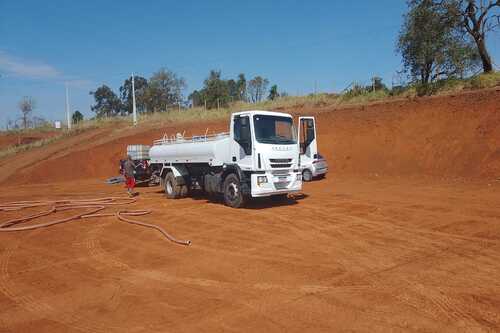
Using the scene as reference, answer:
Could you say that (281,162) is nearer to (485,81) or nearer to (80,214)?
(80,214)

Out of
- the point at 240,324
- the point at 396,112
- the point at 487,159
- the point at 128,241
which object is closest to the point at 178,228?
the point at 128,241

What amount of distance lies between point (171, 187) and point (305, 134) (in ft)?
20.8

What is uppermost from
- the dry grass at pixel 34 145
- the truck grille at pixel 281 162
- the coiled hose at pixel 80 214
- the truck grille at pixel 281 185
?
the dry grass at pixel 34 145

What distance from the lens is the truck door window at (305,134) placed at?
13641 millimetres

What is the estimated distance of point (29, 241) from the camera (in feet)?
31.2

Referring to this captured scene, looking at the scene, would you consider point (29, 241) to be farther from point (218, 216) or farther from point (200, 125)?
point (200, 125)

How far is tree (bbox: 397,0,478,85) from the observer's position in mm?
25250

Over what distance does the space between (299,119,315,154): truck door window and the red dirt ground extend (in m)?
2.00

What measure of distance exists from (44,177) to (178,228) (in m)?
24.5

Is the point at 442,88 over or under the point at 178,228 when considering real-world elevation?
over

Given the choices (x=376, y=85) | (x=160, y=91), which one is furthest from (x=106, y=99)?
(x=376, y=85)

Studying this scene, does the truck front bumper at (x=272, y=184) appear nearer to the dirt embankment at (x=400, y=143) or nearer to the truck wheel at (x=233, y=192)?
the truck wheel at (x=233, y=192)

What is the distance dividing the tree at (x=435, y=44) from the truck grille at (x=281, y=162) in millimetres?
17772

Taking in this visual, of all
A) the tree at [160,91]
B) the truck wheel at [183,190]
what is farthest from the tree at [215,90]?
the truck wheel at [183,190]
